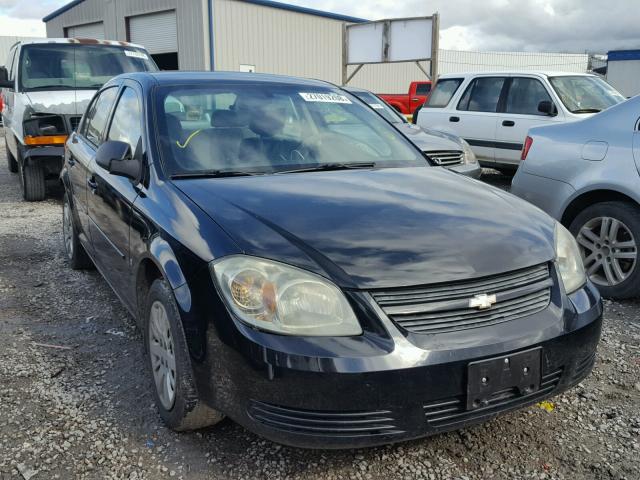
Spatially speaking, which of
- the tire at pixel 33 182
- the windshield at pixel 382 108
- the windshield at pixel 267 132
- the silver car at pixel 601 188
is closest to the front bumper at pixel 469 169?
the windshield at pixel 382 108

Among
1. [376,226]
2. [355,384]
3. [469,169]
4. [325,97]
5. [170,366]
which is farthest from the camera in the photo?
[469,169]

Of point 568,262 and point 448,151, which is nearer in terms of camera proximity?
point 568,262

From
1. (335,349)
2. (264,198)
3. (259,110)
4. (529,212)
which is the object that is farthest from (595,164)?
(335,349)

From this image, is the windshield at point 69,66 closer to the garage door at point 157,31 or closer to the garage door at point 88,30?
the garage door at point 157,31

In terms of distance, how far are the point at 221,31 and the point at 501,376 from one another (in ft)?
70.6

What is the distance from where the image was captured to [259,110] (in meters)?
3.38

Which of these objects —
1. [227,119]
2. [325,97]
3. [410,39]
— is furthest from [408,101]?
[227,119]

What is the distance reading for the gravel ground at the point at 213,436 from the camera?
7.76 ft

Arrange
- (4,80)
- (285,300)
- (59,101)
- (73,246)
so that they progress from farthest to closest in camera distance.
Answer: (4,80) < (59,101) < (73,246) < (285,300)

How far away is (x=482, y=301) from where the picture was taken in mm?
2152

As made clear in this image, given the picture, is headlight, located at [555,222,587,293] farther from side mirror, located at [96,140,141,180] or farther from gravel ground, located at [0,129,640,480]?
side mirror, located at [96,140,141,180]

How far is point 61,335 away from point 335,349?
2.39 metres

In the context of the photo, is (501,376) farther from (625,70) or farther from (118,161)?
(625,70)

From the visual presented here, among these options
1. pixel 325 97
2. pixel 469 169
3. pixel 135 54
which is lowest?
pixel 469 169
